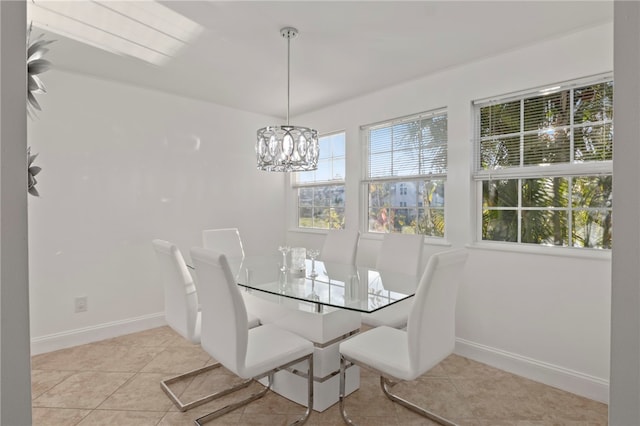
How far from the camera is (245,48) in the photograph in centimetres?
268

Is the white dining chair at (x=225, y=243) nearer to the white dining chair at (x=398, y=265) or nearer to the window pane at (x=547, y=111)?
the white dining chair at (x=398, y=265)

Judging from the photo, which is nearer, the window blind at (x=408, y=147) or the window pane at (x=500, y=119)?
the window pane at (x=500, y=119)

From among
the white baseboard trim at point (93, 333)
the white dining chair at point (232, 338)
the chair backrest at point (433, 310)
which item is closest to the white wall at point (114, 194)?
the white baseboard trim at point (93, 333)

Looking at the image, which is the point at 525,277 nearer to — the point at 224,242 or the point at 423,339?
the point at 423,339

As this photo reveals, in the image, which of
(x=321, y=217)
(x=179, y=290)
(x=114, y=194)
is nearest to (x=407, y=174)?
(x=321, y=217)

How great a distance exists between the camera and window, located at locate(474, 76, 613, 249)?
242 cm

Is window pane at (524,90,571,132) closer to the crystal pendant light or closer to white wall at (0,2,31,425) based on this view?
the crystal pendant light

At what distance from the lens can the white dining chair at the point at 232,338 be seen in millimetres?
1651

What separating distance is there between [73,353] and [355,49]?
12.1ft

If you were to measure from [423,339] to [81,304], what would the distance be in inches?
130

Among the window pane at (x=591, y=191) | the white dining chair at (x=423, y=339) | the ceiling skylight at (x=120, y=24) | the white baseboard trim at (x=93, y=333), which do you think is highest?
the ceiling skylight at (x=120, y=24)

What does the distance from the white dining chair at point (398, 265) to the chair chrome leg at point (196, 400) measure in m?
1.12

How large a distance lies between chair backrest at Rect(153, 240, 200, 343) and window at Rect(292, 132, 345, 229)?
7.97 feet

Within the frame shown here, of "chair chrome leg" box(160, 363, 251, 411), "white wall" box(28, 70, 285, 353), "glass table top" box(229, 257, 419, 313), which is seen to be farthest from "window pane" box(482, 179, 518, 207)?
"white wall" box(28, 70, 285, 353)
